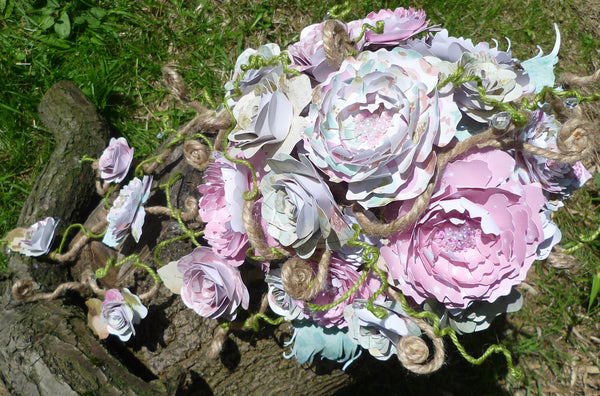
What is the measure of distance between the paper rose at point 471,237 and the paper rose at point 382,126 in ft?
0.23

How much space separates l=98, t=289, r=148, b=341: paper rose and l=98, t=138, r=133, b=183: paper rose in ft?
1.12

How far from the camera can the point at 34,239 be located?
139cm

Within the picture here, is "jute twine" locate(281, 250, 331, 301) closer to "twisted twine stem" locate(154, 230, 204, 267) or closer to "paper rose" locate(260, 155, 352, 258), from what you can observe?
"paper rose" locate(260, 155, 352, 258)

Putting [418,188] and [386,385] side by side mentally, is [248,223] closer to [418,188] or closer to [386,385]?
[418,188]

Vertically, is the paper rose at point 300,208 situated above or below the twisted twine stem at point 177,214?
above

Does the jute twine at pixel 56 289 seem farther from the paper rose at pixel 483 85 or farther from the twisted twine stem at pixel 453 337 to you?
the paper rose at pixel 483 85

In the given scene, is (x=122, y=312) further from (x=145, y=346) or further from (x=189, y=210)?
(x=189, y=210)

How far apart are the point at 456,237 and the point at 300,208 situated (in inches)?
12.0

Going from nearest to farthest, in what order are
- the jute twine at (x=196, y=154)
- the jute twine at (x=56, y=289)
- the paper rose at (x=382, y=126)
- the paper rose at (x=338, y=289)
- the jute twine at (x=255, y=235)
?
the paper rose at (x=382, y=126), the jute twine at (x=255, y=235), the paper rose at (x=338, y=289), the jute twine at (x=196, y=154), the jute twine at (x=56, y=289)

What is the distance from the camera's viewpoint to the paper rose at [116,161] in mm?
1340

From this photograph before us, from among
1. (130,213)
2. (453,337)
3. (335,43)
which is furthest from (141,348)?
(335,43)

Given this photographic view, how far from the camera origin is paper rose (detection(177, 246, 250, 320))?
1057 mm

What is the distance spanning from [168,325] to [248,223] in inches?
21.5

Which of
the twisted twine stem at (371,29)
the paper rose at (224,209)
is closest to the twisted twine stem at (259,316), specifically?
the paper rose at (224,209)
